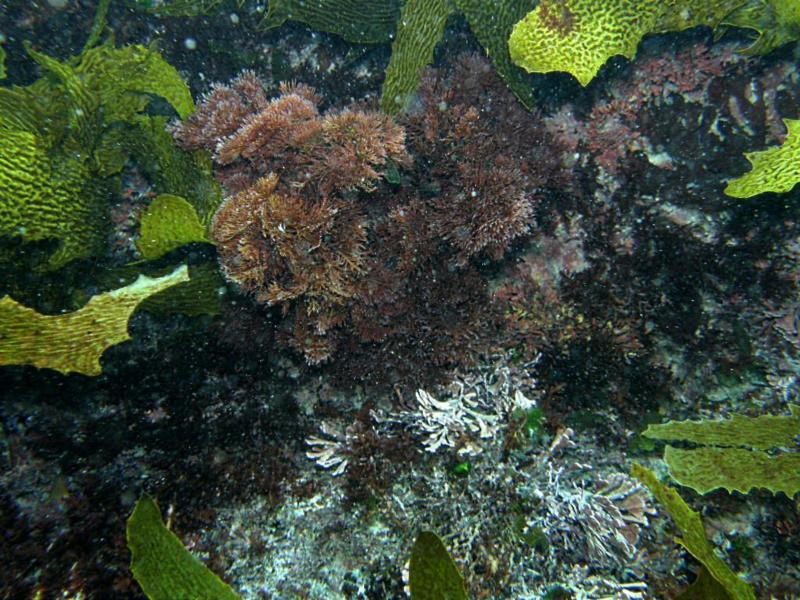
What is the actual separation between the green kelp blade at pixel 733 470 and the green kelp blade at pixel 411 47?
3.04 m

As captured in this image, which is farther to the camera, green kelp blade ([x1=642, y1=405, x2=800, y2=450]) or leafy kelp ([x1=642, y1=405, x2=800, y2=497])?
green kelp blade ([x1=642, y1=405, x2=800, y2=450])

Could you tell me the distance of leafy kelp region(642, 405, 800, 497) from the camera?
241 centimetres

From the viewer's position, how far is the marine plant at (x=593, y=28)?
3.05m

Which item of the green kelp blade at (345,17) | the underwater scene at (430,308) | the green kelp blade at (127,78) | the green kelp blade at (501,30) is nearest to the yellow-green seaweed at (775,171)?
the underwater scene at (430,308)

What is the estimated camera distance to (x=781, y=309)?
293 centimetres

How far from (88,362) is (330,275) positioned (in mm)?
1416

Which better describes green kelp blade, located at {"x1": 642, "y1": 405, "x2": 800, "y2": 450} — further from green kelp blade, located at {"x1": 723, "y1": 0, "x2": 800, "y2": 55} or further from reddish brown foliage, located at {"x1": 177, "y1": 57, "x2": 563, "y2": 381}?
green kelp blade, located at {"x1": 723, "y1": 0, "x2": 800, "y2": 55}

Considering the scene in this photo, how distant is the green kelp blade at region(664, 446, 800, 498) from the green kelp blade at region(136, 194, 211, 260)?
3.22 m

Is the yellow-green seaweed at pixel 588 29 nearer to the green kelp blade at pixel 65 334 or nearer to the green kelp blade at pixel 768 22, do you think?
the green kelp blade at pixel 768 22

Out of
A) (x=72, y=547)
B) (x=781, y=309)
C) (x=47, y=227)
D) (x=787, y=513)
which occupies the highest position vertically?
(x=47, y=227)

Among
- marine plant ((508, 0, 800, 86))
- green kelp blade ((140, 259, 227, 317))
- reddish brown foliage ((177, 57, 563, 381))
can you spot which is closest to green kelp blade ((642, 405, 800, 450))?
reddish brown foliage ((177, 57, 563, 381))

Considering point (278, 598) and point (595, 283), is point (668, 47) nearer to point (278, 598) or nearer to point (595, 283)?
point (595, 283)

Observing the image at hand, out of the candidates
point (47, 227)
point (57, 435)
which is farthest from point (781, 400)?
point (47, 227)

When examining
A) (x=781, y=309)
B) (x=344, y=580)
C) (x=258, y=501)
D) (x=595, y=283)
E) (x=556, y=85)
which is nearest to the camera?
(x=344, y=580)
